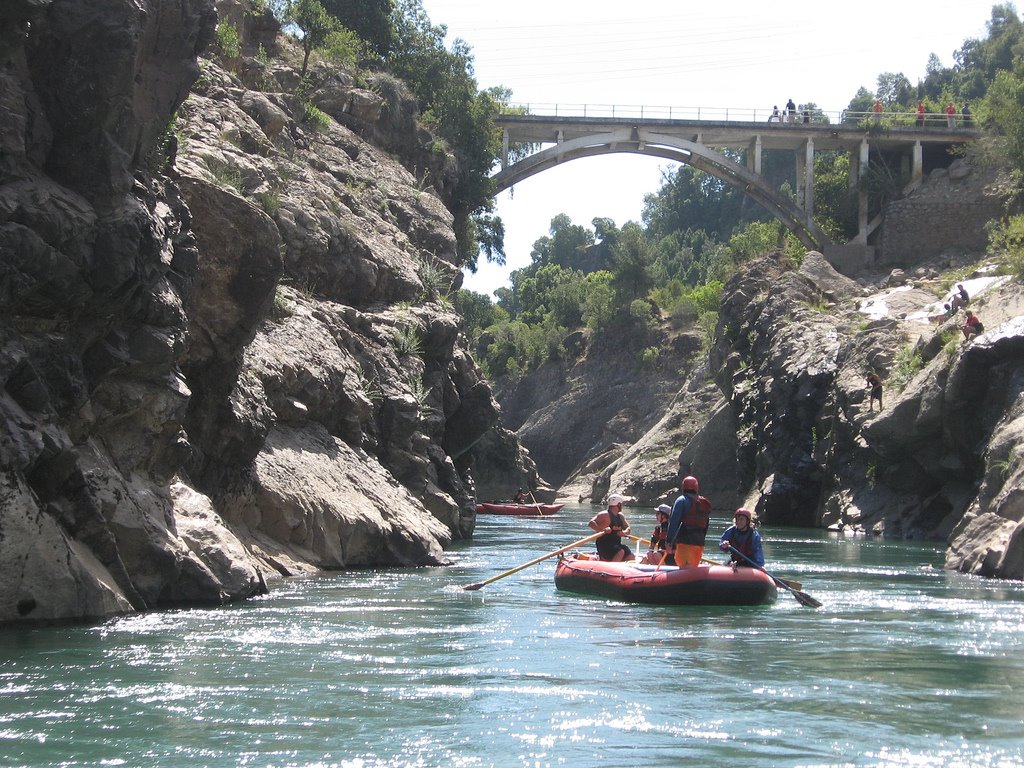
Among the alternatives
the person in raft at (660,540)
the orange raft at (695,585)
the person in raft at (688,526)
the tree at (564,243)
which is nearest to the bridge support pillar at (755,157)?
the person in raft at (660,540)

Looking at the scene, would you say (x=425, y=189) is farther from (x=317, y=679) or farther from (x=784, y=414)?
(x=317, y=679)

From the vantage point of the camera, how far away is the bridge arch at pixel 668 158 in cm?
4784

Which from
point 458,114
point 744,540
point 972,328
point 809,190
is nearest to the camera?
point 744,540

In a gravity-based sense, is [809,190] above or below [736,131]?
below

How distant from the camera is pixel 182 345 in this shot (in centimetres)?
1470

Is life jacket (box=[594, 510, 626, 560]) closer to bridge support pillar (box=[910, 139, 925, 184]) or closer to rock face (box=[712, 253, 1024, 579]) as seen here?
rock face (box=[712, 253, 1024, 579])

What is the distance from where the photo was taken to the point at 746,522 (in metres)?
16.1

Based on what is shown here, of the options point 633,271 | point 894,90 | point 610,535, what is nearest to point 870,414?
point 610,535

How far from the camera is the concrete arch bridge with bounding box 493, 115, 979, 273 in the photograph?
48625 millimetres

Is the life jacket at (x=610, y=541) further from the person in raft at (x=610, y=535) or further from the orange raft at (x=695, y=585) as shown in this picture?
the orange raft at (x=695, y=585)

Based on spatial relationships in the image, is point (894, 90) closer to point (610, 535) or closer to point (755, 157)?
point (755, 157)

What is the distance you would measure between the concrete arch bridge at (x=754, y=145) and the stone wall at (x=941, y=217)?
1220 mm

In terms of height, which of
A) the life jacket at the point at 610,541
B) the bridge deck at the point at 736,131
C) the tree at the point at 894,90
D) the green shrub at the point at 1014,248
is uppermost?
the tree at the point at 894,90

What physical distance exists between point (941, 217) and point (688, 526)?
35.4 meters
